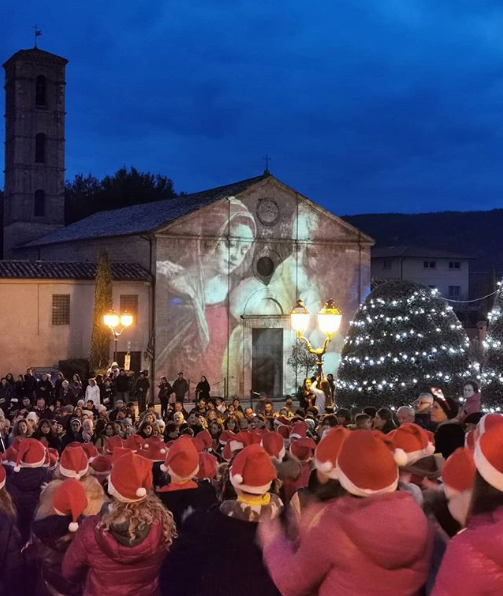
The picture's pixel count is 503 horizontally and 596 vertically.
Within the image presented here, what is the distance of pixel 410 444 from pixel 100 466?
8.51 ft

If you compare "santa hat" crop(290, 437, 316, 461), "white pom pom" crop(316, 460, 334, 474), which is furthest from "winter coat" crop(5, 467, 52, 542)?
"white pom pom" crop(316, 460, 334, 474)

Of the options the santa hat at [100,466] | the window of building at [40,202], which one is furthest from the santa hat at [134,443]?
the window of building at [40,202]

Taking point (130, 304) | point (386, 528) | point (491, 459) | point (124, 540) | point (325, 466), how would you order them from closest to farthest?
1. point (491, 459)
2. point (386, 528)
3. point (325, 466)
4. point (124, 540)
5. point (130, 304)

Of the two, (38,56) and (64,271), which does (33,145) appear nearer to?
(38,56)

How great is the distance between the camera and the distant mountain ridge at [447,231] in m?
115

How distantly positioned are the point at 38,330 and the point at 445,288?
36704 millimetres

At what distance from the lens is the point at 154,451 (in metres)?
7.79

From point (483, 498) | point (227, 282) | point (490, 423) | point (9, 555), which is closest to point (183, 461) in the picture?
point (9, 555)

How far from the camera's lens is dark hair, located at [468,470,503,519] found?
11.0 feet

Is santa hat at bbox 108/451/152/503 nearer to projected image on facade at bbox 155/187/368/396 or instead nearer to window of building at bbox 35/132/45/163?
projected image on facade at bbox 155/187/368/396

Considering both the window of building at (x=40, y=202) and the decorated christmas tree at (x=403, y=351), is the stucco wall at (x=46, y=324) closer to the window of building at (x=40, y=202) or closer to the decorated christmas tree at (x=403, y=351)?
the decorated christmas tree at (x=403, y=351)

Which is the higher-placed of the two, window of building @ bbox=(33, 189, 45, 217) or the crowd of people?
window of building @ bbox=(33, 189, 45, 217)

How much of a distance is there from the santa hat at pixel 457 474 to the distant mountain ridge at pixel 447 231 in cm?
10612

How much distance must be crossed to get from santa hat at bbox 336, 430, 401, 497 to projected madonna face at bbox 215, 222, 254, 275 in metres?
27.4
